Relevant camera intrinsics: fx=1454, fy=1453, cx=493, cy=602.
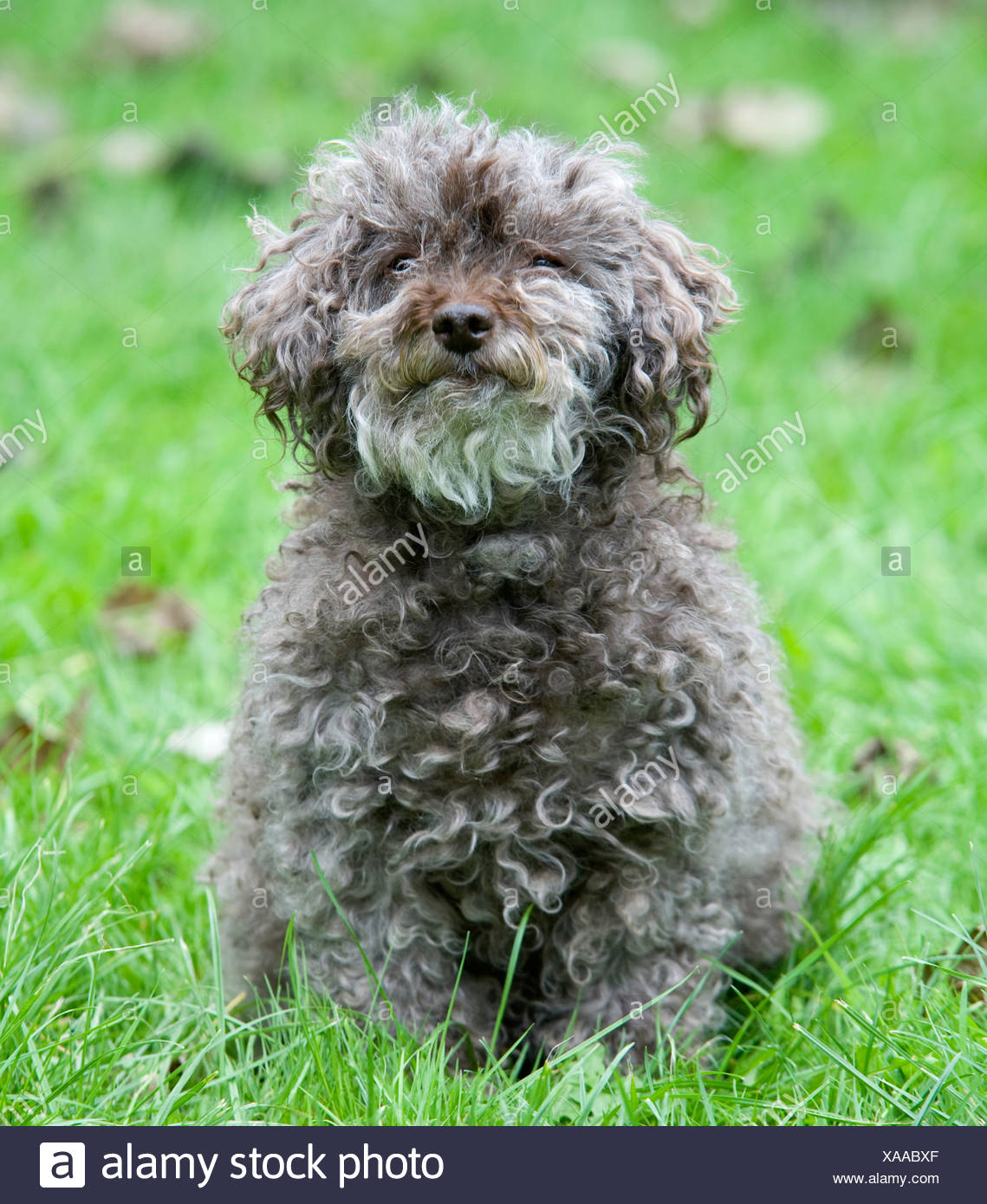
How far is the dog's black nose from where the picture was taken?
119 inches

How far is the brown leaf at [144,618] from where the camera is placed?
17.7 ft

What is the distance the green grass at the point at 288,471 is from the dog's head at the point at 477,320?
52 centimetres

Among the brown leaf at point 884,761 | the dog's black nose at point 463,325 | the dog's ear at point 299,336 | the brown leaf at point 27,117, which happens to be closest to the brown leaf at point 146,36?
the brown leaf at point 27,117

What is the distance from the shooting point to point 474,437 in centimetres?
316

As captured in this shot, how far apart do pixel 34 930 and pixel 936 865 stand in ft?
8.21

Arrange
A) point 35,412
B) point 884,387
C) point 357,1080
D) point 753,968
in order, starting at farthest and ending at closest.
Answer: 1. point 884,387
2. point 35,412
3. point 753,968
4. point 357,1080

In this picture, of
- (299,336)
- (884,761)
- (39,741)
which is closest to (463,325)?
(299,336)

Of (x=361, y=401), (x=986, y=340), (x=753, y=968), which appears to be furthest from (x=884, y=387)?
(x=361, y=401)

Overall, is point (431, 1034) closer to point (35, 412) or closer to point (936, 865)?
point (936, 865)

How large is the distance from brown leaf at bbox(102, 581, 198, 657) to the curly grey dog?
6.39ft

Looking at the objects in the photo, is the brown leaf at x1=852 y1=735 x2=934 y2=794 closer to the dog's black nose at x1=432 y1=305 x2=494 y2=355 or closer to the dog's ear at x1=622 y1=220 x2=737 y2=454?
the dog's ear at x1=622 y1=220 x2=737 y2=454

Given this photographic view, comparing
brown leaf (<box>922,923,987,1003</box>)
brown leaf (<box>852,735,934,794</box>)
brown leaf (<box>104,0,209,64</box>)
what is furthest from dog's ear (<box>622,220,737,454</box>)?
brown leaf (<box>104,0,209,64</box>)

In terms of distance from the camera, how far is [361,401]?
3236mm

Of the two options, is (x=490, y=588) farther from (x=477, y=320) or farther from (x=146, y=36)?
(x=146, y=36)
